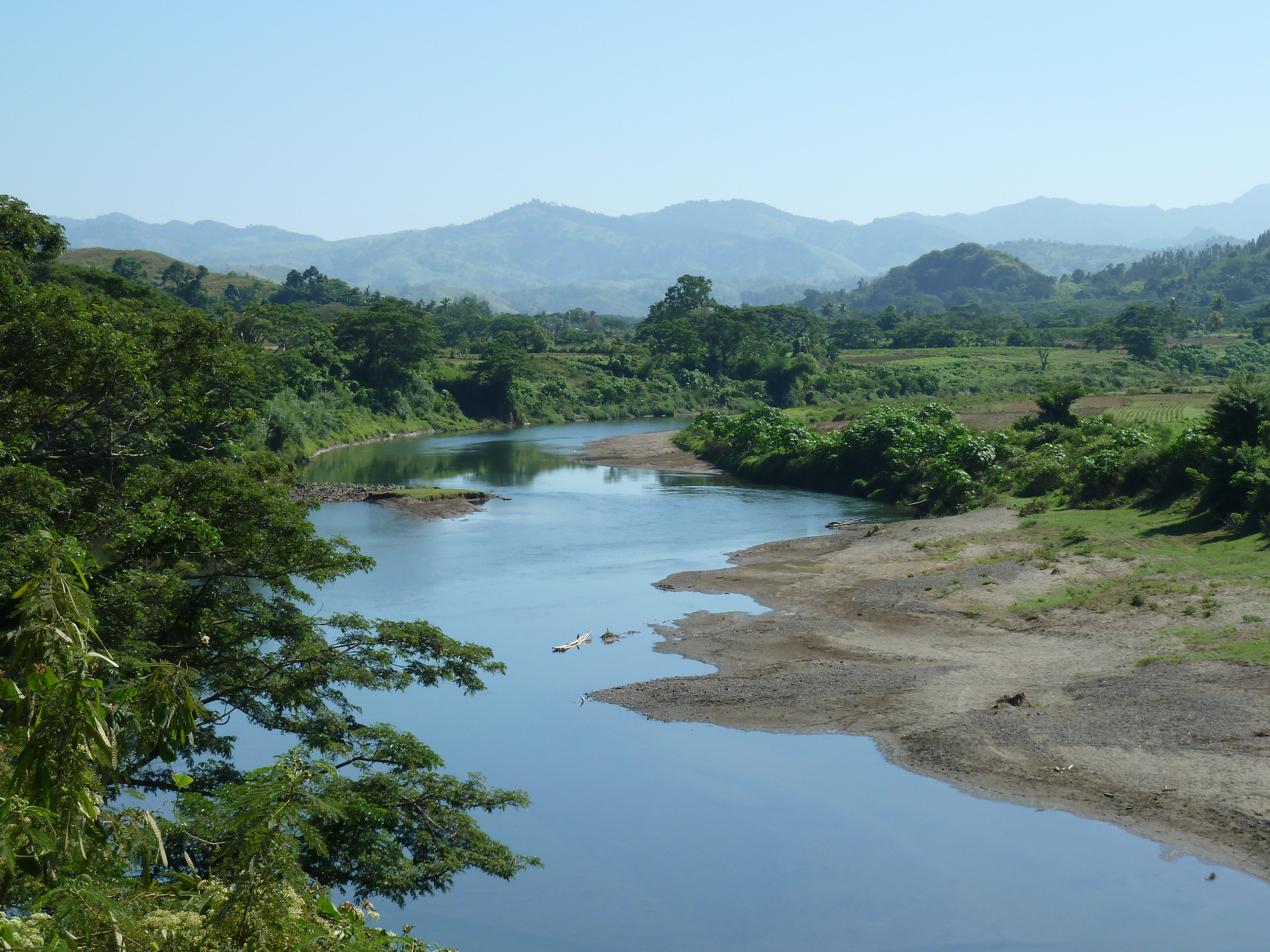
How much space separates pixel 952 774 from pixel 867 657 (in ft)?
18.3

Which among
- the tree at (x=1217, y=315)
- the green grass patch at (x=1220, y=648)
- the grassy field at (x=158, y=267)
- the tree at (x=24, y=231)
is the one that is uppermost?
the grassy field at (x=158, y=267)

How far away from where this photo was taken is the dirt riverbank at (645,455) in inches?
2271

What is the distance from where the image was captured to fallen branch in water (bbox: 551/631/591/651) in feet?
73.7

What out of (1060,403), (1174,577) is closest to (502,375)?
(1060,403)

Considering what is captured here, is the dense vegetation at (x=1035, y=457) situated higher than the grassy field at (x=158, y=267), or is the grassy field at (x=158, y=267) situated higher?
the grassy field at (x=158, y=267)

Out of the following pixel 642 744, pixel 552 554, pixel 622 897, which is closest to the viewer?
pixel 622 897

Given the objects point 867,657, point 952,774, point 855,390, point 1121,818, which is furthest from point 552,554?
point 855,390

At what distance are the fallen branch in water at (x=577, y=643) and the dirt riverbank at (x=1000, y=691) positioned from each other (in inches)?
64.0

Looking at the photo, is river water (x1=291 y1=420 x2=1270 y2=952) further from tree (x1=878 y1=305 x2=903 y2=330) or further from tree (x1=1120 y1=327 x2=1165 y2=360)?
tree (x1=878 y1=305 x2=903 y2=330)

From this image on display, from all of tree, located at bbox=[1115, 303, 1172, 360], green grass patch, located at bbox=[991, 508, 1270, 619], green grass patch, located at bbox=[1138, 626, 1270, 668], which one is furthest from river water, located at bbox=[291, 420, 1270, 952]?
tree, located at bbox=[1115, 303, 1172, 360]

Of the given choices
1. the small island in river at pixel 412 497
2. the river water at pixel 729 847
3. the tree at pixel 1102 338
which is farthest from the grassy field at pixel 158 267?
the river water at pixel 729 847

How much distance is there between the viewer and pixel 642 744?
1734cm

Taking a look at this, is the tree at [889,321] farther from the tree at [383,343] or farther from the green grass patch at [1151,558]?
the green grass patch at [1151,558]

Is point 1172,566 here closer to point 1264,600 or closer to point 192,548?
point 1264,600
